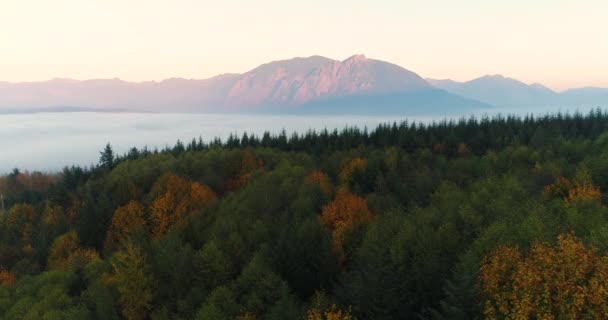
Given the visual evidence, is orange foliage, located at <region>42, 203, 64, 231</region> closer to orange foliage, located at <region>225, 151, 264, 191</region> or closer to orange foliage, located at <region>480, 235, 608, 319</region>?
orange foliage, located at <region>225, 151, 264, 191</region>

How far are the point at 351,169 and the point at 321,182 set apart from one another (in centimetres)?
1279

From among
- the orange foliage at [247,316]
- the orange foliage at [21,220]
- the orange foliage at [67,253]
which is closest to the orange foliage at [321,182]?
the orange foliage at [247,316]

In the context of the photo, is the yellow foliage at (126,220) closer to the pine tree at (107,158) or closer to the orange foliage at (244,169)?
the orange foliage at (244,169)

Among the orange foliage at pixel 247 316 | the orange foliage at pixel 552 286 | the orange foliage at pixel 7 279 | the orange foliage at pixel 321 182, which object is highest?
the orange foliage at pixel 552 286

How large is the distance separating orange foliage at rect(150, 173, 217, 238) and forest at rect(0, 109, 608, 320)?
41 centimetres

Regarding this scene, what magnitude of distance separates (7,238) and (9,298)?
4572 centimetres

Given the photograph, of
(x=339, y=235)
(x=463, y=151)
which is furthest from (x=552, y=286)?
(x=463, y=151)

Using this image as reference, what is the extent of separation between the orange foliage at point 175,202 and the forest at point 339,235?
41 centimetres

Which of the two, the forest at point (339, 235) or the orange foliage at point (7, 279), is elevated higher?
the forest at point (339, 235)

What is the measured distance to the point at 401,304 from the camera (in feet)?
114

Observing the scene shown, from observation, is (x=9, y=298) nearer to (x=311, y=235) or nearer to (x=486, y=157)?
(x=311, y=235)

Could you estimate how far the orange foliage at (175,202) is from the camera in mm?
90875

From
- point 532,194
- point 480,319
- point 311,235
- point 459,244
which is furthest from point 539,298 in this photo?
point 532,194

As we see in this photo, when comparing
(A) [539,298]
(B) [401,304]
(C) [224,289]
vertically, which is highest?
(A) [539,298]
